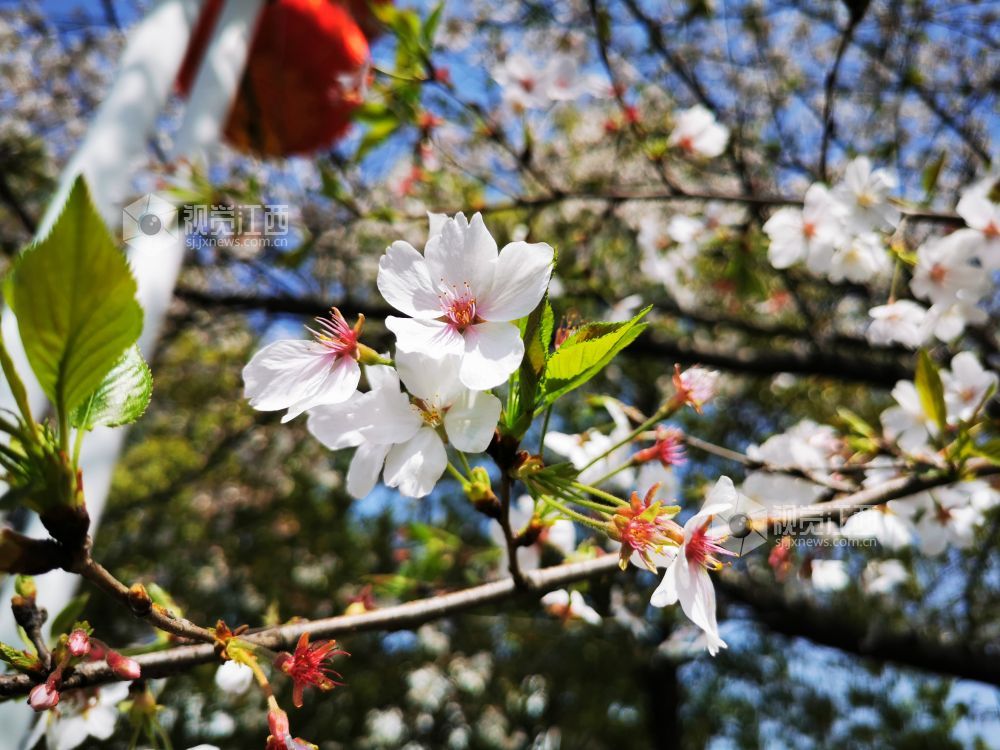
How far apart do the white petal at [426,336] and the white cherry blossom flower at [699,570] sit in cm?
21

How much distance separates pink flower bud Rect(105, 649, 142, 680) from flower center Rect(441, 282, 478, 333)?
309 mm

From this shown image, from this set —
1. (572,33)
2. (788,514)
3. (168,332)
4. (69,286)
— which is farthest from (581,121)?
(69,286)

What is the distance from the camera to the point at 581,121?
204 inches

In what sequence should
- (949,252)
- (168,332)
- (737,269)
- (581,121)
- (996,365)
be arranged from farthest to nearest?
(581,121)
(168,332)
(737,269)
(996,365)
(949,252)

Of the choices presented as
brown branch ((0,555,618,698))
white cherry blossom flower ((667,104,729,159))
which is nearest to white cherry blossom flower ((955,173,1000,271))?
white cherry blossom flower ((667,104,729,159))

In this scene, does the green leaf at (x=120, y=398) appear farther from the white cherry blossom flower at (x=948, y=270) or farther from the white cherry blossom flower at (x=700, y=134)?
the white cherry blossom flower at (x=700, y=134)

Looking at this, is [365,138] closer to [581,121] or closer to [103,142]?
[103,142]

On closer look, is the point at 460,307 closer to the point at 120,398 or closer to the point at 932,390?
the point at 120,398

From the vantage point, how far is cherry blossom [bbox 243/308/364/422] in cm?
49

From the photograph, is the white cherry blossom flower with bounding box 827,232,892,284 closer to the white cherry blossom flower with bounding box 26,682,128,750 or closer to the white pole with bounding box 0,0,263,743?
the white pole with bounding box 0,0,263,743

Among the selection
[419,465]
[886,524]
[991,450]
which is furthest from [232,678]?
[886,524]

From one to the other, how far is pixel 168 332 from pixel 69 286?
2422 mm

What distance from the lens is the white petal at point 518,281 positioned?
0.46m

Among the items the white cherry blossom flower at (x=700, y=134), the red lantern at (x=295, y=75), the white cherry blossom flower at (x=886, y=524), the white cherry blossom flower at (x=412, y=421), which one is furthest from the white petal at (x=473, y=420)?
the white cherry blossom flower at (x=700, y=134)
